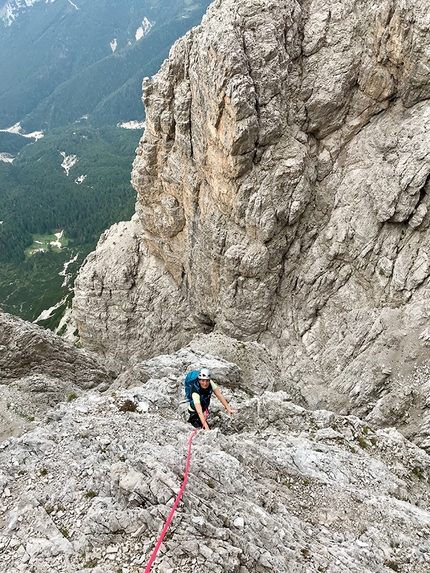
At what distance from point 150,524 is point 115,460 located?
3.65m

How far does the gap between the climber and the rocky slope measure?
102 cm

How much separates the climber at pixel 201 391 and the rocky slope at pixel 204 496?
3.36 feet

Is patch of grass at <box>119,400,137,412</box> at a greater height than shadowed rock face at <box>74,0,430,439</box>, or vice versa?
patch of grass at <box>119,400,137,412</box>

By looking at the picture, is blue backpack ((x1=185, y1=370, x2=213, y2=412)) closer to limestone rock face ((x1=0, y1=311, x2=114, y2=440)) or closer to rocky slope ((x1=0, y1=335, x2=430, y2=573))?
rocky slope ((x1=0, y1=335, x2=430, y2=573))

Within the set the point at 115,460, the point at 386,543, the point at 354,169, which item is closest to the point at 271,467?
the point at 386,543

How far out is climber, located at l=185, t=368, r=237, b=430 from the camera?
15.6m

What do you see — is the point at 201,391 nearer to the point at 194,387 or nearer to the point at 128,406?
the point at 194,387

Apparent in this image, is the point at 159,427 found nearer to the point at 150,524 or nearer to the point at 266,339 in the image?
the point at 150,524

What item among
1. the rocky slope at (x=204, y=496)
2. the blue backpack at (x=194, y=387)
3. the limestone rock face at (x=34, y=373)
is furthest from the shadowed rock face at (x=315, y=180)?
the limestone rock face at (x=34, y=373)

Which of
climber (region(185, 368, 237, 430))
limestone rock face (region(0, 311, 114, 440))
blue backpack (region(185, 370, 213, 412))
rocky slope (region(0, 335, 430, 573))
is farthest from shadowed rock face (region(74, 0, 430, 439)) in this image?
limestone rock face (region(0, 311, 114, 440))

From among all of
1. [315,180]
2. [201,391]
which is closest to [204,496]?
[201,391]

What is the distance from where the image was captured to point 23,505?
38.3 feet

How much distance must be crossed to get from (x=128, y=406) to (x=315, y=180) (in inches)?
1354

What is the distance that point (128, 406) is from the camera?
19.4m
